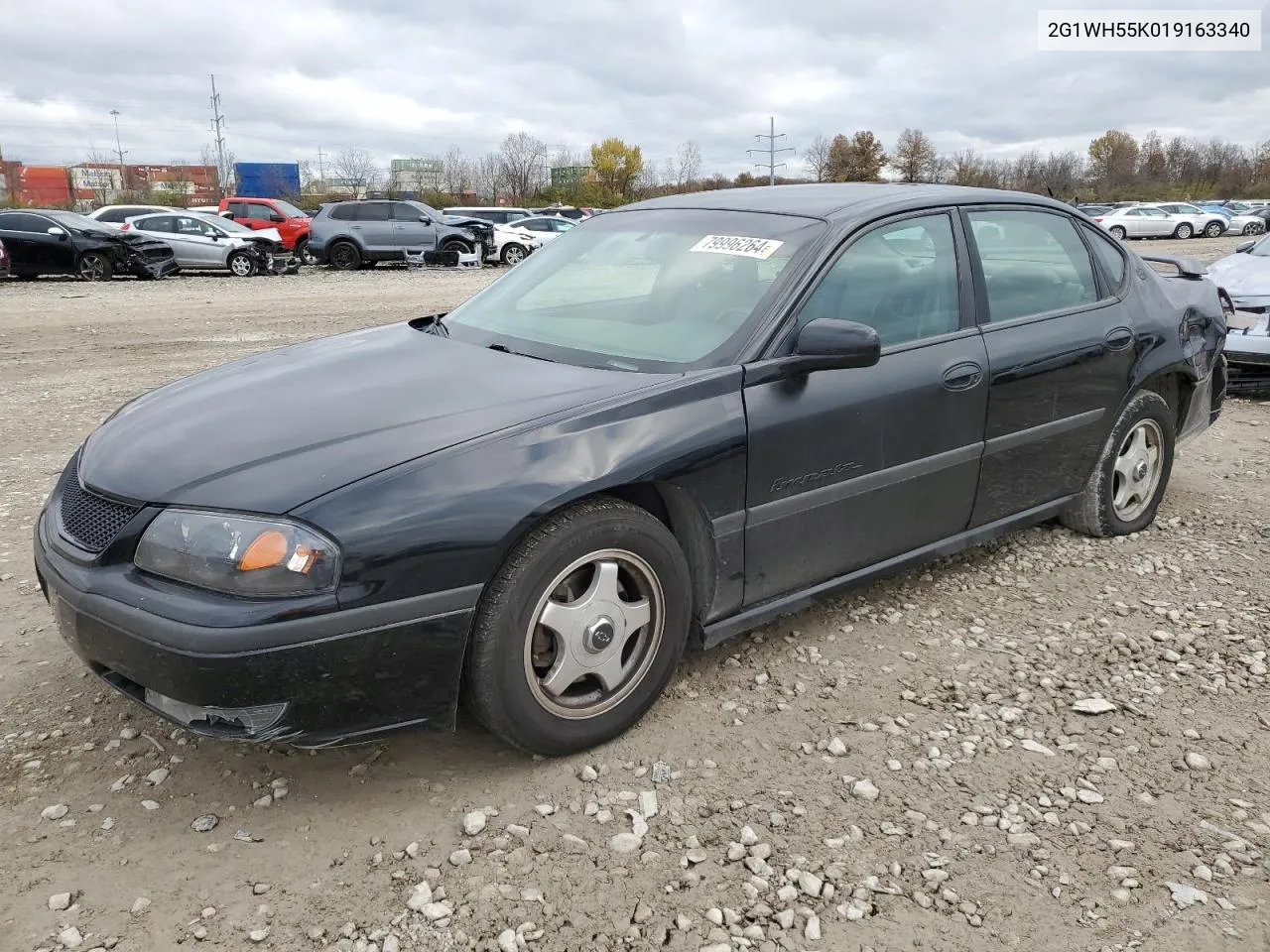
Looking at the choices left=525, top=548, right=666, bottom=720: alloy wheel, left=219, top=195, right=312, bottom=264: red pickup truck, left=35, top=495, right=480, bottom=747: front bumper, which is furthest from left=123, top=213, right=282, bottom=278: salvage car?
left=525, top=548, right=666, bottom=720: alloy wheel

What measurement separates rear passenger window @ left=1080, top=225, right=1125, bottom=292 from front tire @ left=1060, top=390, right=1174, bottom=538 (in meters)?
Result: 0.51

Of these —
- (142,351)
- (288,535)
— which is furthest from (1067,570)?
(142,351)

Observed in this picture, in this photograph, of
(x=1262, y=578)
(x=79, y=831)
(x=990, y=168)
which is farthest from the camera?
(x=990, y=168)

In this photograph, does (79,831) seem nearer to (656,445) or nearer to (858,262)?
(656,445)

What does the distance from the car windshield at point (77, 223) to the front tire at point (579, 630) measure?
18.4 meters

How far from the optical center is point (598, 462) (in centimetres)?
262

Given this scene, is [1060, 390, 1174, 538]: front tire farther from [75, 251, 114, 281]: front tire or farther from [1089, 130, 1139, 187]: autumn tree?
[1089, 130, 1139, 187]: autumn tree

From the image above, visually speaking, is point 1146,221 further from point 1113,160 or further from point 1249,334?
point 1113,160

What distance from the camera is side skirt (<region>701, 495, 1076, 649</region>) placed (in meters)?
3.05

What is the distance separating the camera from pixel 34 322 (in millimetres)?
12164

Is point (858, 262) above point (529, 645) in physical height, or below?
above

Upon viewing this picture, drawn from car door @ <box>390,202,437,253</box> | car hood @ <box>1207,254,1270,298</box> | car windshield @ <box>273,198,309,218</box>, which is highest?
car windshield @ <box>273,198,309,218</box>

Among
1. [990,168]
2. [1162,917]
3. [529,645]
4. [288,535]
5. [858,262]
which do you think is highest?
[990,168]

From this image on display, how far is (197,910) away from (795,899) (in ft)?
4.42
